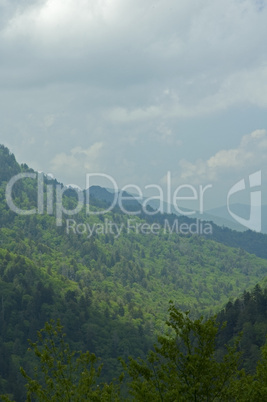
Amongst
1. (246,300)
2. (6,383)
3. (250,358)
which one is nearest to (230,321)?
(246,300)

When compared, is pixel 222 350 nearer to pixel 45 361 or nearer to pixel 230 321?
pixel 230 321

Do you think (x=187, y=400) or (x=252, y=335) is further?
(x=252, y=335)

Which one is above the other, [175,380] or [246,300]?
[175,380]

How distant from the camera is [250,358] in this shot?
12875 centimetres

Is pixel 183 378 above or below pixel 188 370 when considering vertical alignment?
below

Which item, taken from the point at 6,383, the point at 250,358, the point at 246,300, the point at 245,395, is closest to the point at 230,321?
the point at 246,300

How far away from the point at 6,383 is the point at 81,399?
14140 centimetres

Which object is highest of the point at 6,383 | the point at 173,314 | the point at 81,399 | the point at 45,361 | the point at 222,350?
the point at 173,314

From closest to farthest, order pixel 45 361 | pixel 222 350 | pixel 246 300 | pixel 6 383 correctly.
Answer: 1. pixel 45 361
2. pixel 222 350
3. pixel 6 383
4. pixel 246 300

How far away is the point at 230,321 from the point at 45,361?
13802 centimetres

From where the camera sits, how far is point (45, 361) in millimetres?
32219

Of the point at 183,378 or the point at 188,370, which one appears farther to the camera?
the point at 183,378

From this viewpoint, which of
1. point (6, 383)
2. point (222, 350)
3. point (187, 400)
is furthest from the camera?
point (6, 383)

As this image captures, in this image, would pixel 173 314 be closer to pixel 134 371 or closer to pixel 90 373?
pixel 134 371
